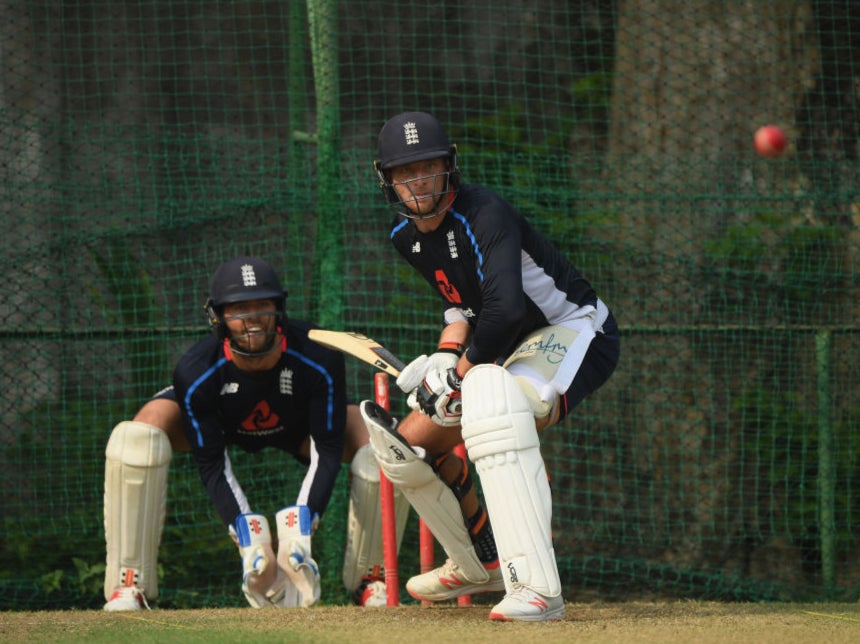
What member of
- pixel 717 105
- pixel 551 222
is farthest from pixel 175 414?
pixel 717 105

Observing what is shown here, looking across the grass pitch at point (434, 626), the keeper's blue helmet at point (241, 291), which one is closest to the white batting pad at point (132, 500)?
the keeper's blue helmet at point (241, 291)

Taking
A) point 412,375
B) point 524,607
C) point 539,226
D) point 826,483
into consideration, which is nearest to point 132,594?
point 412,375

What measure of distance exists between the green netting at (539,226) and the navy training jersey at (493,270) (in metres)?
2.00

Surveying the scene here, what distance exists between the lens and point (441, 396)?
3920 mm

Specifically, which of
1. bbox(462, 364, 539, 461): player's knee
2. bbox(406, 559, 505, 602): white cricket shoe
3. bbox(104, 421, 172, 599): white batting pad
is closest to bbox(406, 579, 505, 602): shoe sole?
bbox(406, 559, 505, 602): white cricket shoe

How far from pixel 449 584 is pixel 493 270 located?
1.25 meters

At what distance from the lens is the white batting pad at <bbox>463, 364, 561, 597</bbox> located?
3.56 m

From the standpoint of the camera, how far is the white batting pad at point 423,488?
4051 mm

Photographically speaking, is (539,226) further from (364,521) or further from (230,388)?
(230,388)

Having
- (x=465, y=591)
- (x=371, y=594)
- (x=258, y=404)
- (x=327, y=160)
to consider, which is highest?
(x=327, y=160)

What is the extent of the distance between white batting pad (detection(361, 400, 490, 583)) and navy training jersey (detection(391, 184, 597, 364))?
0.37 metres

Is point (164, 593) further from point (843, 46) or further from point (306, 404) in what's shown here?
point (843, 46)

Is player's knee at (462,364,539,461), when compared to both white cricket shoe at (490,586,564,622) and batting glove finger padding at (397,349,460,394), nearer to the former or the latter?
batting glove finger padding at (397,349,460,394)

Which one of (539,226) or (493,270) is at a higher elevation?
(539,226)
